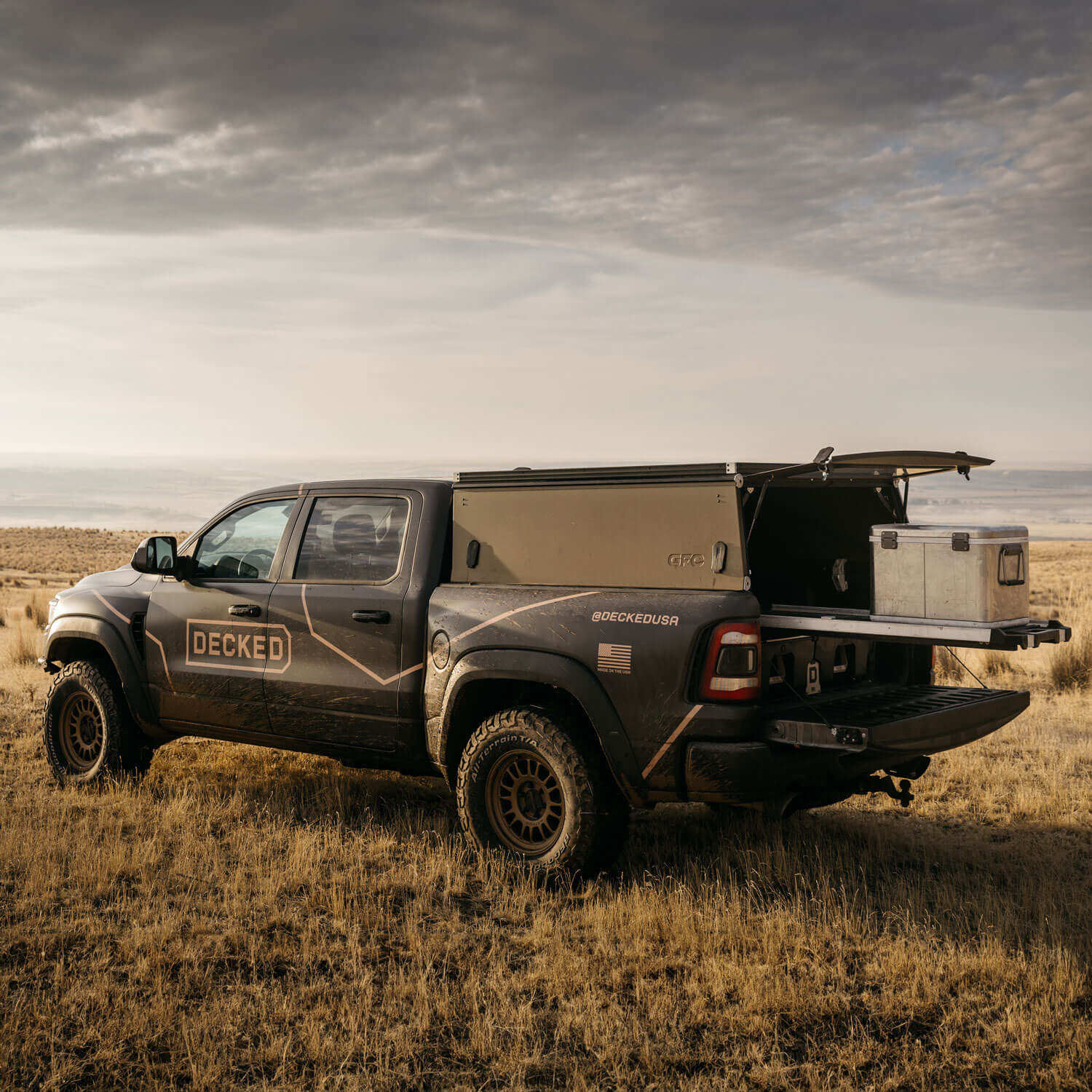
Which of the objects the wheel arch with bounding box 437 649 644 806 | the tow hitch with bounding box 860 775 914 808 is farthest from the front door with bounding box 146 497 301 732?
the tow hitch with bounding box 860 775 914 808

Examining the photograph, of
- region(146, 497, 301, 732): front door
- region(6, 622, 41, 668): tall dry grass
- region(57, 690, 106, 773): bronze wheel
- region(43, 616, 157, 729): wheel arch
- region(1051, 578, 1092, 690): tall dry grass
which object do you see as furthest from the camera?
region(6, 622, 41, 668): tall dry grass

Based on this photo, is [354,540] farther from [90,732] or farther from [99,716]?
[90,732]

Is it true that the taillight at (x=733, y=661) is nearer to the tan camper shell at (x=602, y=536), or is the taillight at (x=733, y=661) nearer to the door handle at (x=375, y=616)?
the tan camper shell at (x=602, y=536)

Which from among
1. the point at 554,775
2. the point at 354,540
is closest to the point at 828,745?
the point at 554,775

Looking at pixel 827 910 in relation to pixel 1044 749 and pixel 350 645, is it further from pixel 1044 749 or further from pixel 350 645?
pixel 1044 749

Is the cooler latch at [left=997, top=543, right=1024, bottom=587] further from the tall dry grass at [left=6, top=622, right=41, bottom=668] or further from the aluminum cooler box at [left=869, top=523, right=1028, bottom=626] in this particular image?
the tall dry grass at [left=6, top=622, right=41, bottom=668]

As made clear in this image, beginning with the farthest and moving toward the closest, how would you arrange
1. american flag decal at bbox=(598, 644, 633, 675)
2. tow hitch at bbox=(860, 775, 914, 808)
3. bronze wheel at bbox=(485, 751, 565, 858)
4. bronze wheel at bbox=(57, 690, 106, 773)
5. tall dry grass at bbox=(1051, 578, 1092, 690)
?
tall dry grass at bbox=(1051, 578, 1092, 690), bronze wheel at bbox=(57, 690, 106, 773), tow hitch at bbox=(860, 775, 914, 808), bronze wheel at bbox=(485, 751, 565, 858), american flag decal at bbox=(598, 644, 633, 675)

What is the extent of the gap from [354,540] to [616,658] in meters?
1.92

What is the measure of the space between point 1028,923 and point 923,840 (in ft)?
4.49

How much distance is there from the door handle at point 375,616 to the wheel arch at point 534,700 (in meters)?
0.55

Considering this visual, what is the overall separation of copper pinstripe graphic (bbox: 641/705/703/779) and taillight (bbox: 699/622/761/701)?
14 centimetres

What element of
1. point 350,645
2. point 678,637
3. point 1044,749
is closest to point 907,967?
point 678,637

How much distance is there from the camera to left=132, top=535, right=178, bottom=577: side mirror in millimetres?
6750

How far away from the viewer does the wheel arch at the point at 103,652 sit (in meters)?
7.18
